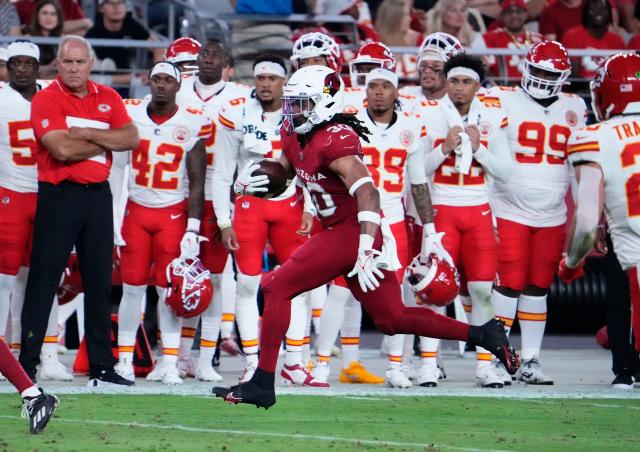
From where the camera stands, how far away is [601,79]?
734 centimetres

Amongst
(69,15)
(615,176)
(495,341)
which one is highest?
(69,15)

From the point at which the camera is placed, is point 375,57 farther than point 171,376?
Yes

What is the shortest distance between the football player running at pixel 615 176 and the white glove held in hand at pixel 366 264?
983mm

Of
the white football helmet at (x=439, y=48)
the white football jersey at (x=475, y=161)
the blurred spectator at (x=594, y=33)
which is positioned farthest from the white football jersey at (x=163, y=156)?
the blurred spectator at (x=594, y=33)

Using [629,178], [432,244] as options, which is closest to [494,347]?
[629,178]

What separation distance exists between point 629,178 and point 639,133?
10.5 inches

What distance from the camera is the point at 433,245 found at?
888cm

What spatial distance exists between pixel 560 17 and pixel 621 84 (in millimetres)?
7705

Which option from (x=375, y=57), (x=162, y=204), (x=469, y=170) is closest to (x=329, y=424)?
(x=162, y=204)

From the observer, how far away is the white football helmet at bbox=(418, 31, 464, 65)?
32.7ft

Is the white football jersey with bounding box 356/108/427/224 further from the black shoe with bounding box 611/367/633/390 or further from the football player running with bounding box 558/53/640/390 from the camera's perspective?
the football player running with bounding box 558/53/640/390

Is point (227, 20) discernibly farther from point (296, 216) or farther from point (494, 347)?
point (494, 347)

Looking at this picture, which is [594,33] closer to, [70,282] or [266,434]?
[70,282]

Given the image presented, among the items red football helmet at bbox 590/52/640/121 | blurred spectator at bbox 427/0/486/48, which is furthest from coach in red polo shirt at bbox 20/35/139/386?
blurred spectator at bbox 427/0/486/48
